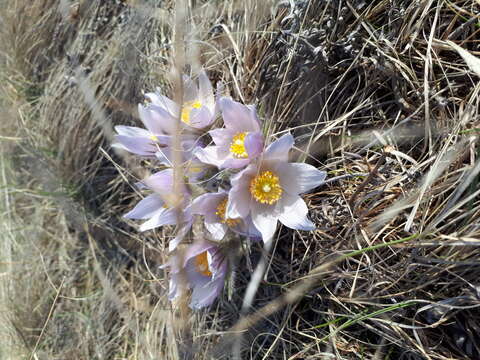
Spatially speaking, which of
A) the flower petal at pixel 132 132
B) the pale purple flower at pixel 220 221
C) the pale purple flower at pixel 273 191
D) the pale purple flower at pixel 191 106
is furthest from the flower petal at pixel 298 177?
the flower petal at pixel 132 132

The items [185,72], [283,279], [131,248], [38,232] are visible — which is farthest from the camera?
[38,232]

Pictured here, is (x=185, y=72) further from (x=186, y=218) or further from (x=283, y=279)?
(x=283, y=279)

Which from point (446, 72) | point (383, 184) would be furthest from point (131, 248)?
point (446, 72)

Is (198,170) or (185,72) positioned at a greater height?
(185,72)

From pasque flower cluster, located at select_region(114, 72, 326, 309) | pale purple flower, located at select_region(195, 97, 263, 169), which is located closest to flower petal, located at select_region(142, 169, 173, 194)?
pasque flower cluster, located at select_region(114, 72, 326, 309)

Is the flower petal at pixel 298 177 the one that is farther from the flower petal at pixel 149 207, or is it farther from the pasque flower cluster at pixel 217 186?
the flower petal at pixel 149 207
